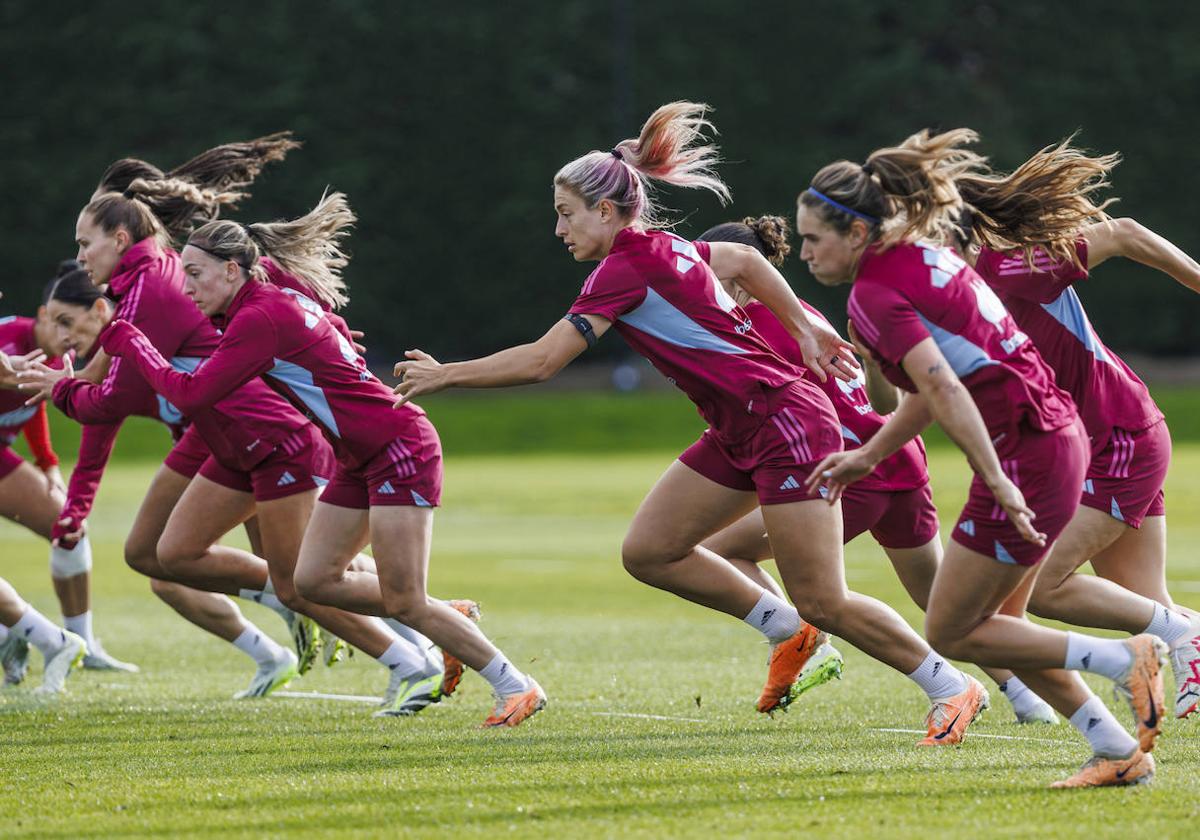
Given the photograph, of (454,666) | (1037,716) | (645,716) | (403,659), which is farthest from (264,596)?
(1037,716)

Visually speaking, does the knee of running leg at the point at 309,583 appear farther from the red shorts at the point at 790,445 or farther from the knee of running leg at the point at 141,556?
the red shorts at the point at 790,445

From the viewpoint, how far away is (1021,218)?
19.9 feet

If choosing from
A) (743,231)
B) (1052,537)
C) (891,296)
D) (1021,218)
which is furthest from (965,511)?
(743,231)

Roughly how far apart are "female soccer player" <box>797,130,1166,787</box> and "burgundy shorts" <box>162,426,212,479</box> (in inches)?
153

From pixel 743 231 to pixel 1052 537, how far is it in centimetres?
264

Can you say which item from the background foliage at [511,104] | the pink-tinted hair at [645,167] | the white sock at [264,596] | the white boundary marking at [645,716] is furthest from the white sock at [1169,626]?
the background foliage at [511,104]

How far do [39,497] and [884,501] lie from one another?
5.42m

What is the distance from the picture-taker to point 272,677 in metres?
8.82

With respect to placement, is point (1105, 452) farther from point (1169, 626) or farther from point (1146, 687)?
point (1146, 687)

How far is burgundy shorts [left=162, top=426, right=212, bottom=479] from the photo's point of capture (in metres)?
8.69

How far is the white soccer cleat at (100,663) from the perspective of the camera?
33.2ft

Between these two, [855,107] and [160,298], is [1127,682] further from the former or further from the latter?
[855,107]

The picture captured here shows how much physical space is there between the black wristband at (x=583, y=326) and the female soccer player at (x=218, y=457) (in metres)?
2.08

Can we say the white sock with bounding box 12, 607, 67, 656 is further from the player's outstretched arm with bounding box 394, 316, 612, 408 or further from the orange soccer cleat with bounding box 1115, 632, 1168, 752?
the orange soccer cleat with bounding box 1115, 632, 1168, 752
